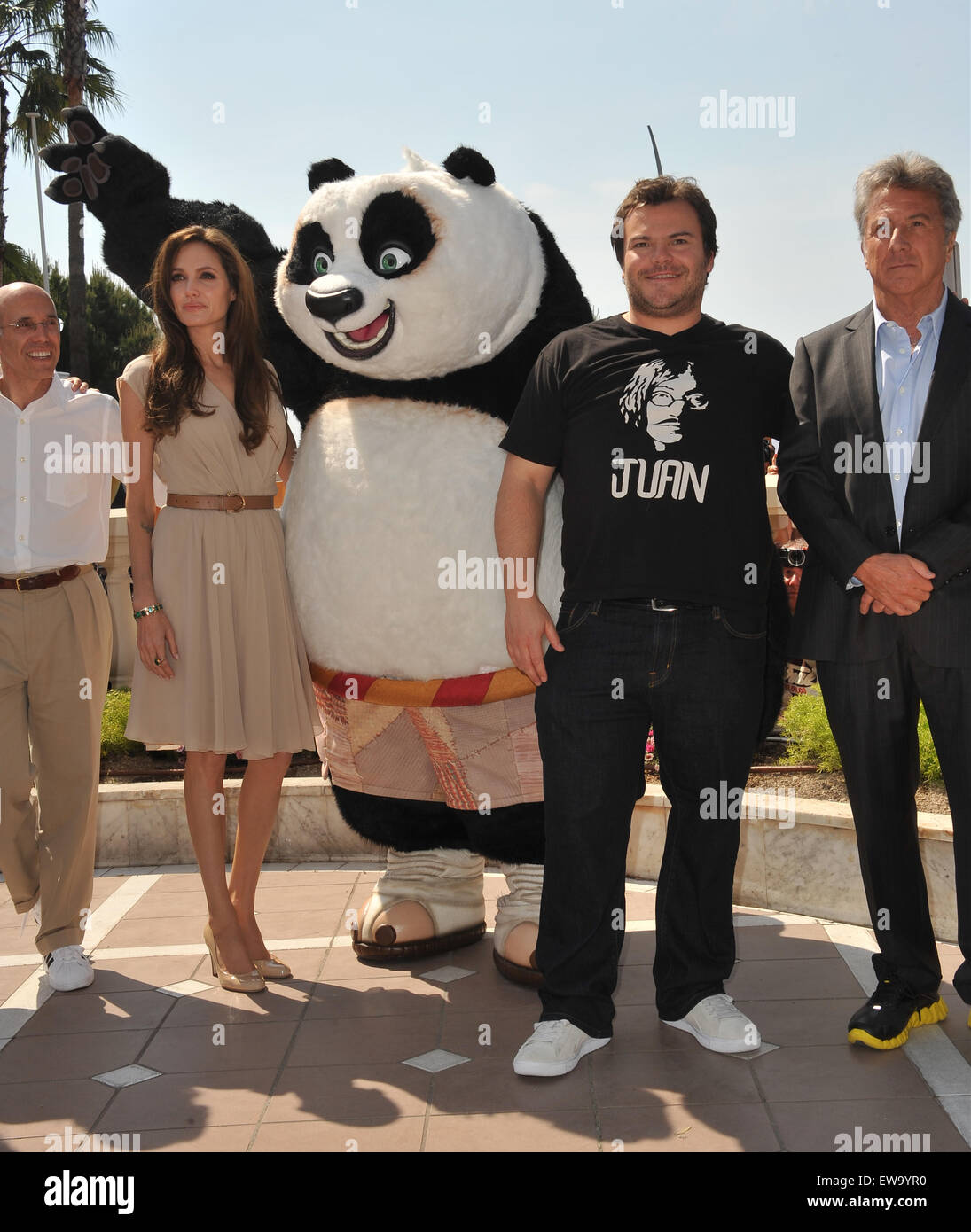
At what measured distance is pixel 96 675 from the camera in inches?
160

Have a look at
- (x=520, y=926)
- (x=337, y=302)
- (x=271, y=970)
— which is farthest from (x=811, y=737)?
(x=337, y=302)

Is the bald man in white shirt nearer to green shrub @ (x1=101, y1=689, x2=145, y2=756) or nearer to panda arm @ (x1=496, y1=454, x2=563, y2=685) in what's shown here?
panda arm @ (x1=496, y1=454, x2=563, y2=685)

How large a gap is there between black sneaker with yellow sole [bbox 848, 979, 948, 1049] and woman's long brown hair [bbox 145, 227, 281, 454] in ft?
7.80

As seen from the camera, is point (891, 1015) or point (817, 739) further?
point (817, 739)

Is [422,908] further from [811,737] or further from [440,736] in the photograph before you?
[811,737]

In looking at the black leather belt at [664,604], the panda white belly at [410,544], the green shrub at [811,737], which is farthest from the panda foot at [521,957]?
the green shrub at [811,737]

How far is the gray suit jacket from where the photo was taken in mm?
3176

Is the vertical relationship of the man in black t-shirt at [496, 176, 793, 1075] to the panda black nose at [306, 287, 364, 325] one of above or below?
below

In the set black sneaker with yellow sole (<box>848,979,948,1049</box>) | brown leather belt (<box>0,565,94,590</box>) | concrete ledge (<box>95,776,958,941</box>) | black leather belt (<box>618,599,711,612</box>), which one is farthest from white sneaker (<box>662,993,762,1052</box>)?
brown leather belt (<box>0,565,94,590</box>)

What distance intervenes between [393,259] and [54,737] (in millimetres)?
1862

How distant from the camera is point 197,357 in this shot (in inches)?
150

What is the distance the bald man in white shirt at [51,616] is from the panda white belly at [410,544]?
2.40 feet
